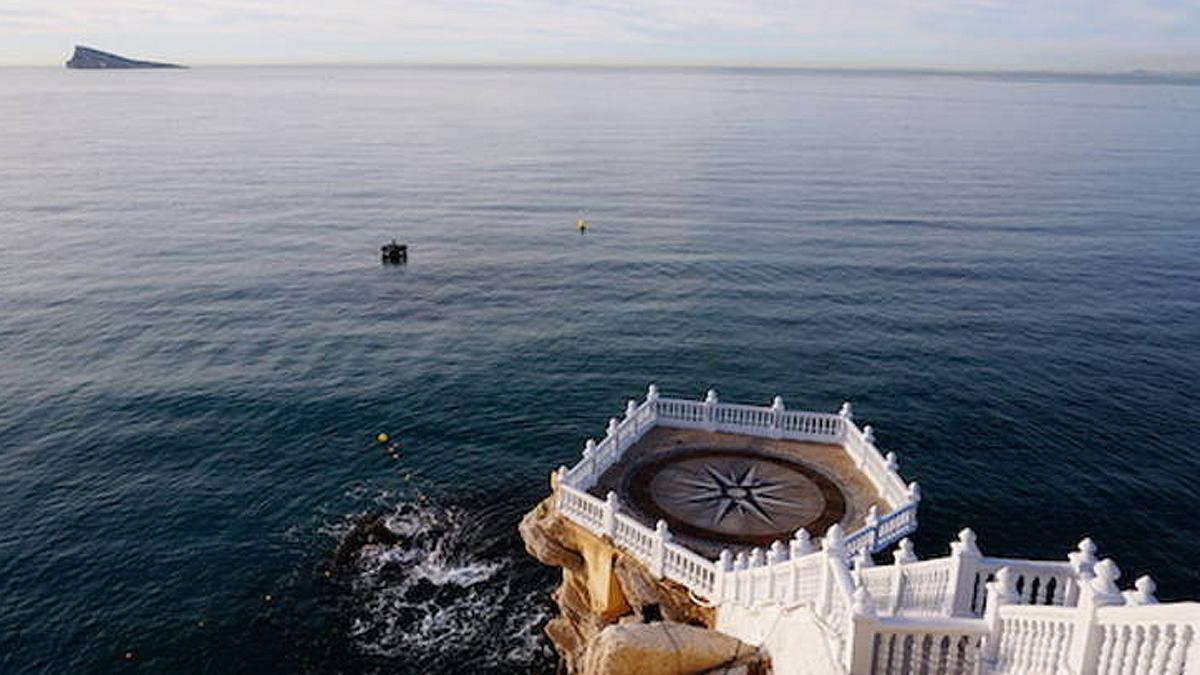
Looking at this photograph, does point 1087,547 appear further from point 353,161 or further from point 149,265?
point 353,161

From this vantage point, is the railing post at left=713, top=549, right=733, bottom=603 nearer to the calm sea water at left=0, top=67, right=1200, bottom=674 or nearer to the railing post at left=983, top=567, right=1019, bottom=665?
the railing post at left=983, top=567, right=1019, bottom=665

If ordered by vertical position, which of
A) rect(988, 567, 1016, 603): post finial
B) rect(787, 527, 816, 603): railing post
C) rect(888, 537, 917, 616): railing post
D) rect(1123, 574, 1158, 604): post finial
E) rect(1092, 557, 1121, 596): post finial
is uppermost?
rect(1092, 557, 1121, 596): post finial

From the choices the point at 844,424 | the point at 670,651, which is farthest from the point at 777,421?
the point at 670,651

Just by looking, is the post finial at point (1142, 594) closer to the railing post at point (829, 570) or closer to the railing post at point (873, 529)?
the railing post at point (829, 570)

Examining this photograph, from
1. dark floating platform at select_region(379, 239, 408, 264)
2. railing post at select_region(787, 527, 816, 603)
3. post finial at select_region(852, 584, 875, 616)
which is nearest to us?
→ post finial at select_region(852, 584, 875, 616)

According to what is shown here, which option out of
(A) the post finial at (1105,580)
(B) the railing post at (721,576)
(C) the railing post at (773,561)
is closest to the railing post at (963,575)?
(A) the post finial at (1105,580)

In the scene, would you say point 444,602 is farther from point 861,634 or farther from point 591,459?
point 861,634

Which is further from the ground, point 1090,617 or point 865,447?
point 1090,617

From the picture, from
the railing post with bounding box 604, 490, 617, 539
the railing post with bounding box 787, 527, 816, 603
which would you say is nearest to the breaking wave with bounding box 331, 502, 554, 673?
the railing post with bounding box 604, 490, 617, 539
